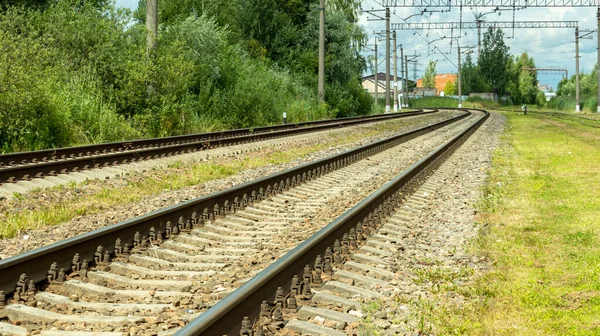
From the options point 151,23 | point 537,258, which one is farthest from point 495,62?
point 537,258

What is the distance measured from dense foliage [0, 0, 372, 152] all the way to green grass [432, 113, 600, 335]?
10.3 m

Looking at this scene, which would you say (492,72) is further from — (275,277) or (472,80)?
(275,277)

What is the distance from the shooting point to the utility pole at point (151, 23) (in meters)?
22.3

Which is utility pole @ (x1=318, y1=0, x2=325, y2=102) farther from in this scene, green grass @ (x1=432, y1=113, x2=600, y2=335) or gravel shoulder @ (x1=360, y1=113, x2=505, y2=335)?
gravel shoulder @ (x1=360, y1=113, x2=505, y2=335)

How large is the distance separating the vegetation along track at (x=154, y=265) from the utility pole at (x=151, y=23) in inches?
533

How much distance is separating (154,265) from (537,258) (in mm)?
3733

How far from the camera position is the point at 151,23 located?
22.5 m

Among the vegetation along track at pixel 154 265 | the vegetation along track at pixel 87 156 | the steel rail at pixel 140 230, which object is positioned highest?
the vegetation along track at pixel 87 156

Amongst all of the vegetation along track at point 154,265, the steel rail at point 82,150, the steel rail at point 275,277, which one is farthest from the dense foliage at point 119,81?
the steel rail at point 275,277

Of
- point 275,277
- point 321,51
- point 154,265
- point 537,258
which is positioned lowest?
point 537,258

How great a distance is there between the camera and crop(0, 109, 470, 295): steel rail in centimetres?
574

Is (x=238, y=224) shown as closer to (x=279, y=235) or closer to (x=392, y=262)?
(x=279, y=235)

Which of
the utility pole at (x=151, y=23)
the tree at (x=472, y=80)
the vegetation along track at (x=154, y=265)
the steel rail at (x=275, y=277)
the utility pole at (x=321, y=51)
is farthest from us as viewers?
the tree at (x=472, y=80)

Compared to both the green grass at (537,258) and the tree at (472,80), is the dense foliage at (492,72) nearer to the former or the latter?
the tree at (472,80)
